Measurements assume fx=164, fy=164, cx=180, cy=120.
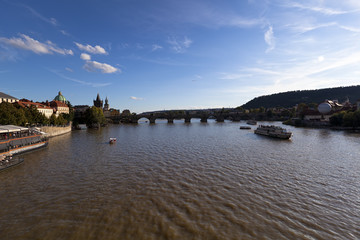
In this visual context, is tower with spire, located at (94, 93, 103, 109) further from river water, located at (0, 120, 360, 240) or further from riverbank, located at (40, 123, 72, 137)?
river water, located at (0, 120, 360, 240)

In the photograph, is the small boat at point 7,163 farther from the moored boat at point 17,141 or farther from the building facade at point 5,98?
the building facade at point 5,98

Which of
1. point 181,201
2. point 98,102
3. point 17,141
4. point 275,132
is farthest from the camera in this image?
point 98,102

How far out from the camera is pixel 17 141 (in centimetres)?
3209

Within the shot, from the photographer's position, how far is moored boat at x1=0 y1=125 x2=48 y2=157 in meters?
29.1

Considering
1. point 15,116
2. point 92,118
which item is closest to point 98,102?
point 92,118

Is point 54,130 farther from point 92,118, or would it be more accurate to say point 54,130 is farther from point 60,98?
point 60,98

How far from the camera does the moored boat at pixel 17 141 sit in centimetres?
2908

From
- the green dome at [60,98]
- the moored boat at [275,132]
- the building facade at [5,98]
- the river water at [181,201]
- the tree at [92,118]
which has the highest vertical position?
the green dome at [60,98]

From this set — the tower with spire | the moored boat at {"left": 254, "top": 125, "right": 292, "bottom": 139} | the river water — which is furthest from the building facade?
the moored boat at {"left": 254, "top": 125, "right": 292, "bottom": 139}

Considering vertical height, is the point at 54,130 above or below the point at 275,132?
above

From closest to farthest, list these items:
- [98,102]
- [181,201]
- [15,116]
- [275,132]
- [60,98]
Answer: [181,201] < [15,116] < [275,132] < [60,98] < [98,102]

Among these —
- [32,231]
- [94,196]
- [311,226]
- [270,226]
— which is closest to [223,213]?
[270,226]

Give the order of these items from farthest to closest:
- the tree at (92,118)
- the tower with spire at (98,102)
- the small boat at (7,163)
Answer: the tower with spire at (98,102), the tree at (92,118), the small boat at (7,163)

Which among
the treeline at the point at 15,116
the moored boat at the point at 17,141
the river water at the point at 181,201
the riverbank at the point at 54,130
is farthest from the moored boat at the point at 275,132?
the treeline at the point at 15,116
